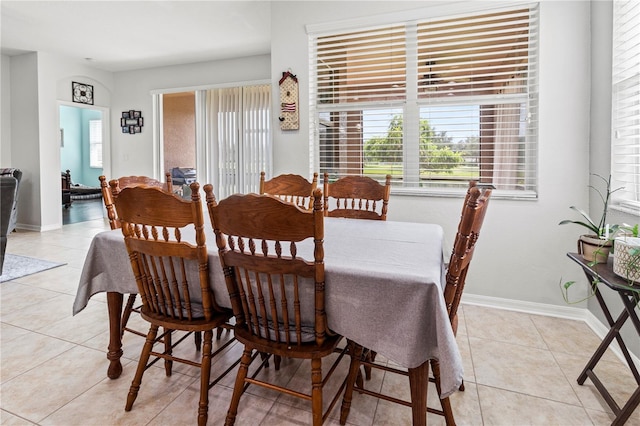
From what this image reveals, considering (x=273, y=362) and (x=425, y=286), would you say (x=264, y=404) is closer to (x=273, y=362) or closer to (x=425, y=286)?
(x=273, y=362)

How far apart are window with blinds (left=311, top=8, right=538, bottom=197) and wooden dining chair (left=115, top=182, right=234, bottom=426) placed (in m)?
2.10

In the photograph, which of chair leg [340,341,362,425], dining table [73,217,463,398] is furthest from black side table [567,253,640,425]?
chair leg [340,341,362,425]

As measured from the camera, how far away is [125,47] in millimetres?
5105

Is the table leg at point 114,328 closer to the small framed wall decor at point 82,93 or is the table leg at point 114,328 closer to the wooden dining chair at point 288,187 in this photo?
the wooden dining chair at point 288,187

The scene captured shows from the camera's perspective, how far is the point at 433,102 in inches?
117

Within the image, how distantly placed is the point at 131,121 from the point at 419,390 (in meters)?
6.72

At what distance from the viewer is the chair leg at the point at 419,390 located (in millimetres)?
1251

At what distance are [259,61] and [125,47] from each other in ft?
6.24

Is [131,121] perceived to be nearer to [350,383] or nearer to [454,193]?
[454,193]

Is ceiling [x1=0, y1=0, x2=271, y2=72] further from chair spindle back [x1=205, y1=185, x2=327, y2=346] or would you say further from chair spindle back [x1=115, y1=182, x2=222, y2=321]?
chair spindle back [x1=205, y1=185, x2=327, y2=346]

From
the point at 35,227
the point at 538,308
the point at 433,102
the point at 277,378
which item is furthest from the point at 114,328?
the point at 35,227

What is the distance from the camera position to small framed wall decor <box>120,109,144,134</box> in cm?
631

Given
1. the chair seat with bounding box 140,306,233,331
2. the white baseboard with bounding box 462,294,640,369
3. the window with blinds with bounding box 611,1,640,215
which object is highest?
the window with blinds with bounding box 611,1,640,215

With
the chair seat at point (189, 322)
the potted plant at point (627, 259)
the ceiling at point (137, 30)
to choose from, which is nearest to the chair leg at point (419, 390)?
the chair seat at point (189, 322)
